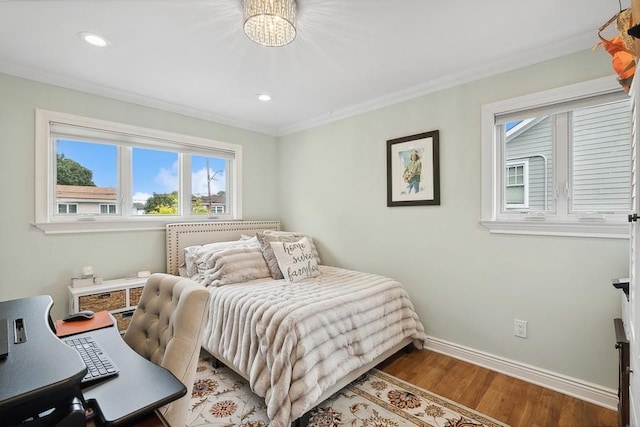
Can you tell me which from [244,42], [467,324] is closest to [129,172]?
[244,42]

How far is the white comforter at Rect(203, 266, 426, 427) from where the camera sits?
5.69 feet

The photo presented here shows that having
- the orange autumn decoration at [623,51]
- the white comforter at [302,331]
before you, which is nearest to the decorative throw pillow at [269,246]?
the white comforter at [302,331]

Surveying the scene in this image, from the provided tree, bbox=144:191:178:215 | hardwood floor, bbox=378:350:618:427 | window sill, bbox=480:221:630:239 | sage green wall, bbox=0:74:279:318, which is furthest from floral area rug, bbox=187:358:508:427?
tree, bbox=144:191:178:215

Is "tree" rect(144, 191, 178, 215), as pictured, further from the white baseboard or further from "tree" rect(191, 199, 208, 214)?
the white baseboard

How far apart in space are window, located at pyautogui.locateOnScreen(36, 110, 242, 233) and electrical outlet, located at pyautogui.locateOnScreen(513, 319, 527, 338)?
299 cm

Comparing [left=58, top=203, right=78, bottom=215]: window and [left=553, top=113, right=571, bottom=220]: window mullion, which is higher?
[left=553, top=113, right=571, bottom=220]: window mullion

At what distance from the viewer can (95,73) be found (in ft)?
8.04

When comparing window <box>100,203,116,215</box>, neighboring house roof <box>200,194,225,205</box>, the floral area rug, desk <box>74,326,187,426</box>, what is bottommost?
the floral area rug

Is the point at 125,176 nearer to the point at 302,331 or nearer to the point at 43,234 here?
the point at 43,234

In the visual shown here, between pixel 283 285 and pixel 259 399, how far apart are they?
2.73 ft

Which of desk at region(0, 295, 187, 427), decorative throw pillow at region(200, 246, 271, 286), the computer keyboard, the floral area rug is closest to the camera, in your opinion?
desk at region(0, 295, 187, 427)

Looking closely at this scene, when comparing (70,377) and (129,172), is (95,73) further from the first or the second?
(70,377)

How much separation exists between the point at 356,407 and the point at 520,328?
1358 millimetres

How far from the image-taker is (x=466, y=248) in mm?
2531
